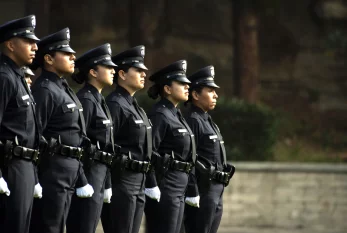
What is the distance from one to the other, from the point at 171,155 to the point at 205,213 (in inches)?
33.4

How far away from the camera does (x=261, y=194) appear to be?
1986 centimetres

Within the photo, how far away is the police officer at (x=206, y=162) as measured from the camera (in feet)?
39.5

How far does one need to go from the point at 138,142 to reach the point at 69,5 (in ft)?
50.3

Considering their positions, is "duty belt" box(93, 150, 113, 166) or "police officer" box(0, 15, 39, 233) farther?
"duty belt" box(93, 150, 113, 166)

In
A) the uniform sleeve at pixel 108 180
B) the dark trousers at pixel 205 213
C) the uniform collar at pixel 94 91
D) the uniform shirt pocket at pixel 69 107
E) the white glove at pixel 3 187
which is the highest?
the uniform shirt pocket at pixel 69 107

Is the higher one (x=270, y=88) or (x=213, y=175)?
(x=213, y=175)

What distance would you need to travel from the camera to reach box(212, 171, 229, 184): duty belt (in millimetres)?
12133

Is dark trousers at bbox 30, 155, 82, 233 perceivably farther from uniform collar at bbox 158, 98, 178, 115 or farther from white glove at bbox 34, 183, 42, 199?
uniform collar at bbox 158, 98, 178, 115

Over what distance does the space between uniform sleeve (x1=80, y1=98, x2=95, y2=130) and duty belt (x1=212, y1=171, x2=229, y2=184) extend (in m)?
1.97

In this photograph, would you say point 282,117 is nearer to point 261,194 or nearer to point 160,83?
point 261,194

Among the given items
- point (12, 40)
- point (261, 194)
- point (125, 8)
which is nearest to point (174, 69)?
point (12, 40)

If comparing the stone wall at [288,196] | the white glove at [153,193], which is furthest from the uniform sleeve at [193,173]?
the stone wall at [288,196]

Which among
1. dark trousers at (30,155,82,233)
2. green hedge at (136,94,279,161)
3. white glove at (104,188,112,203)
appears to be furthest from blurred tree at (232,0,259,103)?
dark trousers at (30,155,82,233)

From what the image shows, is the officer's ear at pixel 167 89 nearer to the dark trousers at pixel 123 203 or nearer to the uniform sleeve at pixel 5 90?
the dark trousers at pixel 123 203
